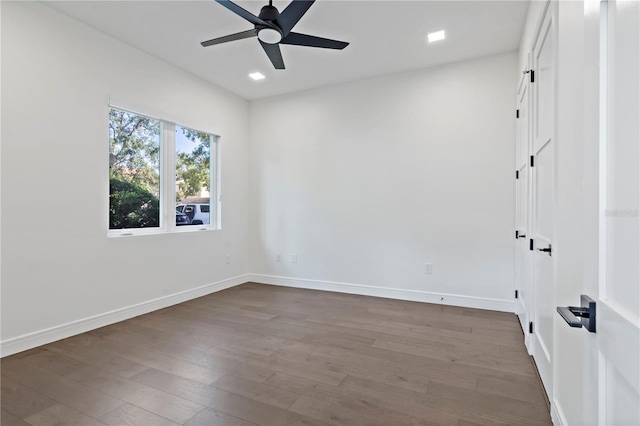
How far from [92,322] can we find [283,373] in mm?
2153

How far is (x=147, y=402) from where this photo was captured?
1906 mm

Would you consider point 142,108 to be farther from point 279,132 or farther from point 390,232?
point 390,232

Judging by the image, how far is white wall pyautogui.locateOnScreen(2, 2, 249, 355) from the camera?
2580 millimetres

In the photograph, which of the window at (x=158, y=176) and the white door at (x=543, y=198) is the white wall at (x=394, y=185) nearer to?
the window at (x=158, y=176)

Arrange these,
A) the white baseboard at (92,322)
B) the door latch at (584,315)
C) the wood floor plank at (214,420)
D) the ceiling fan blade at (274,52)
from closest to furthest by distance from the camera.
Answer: the door latch at (584,315) → the wood floor plank at (214,420) → the ceiling fan blade at (274,52) → the white baseboard at (92,322)

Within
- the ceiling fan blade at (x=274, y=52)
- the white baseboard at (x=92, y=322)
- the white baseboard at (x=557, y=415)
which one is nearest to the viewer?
the white baseboard at (x=557, y=415)

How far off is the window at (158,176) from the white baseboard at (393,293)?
1332 millimetres

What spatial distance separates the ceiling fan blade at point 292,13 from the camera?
1.98m

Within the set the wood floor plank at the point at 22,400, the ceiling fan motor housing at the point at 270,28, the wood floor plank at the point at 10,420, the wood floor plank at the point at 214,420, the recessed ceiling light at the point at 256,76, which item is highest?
the recessed ceiling light at the point at 256,76

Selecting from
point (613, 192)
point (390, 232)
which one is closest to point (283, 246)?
point (390, 232)

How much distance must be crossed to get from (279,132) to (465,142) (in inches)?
107

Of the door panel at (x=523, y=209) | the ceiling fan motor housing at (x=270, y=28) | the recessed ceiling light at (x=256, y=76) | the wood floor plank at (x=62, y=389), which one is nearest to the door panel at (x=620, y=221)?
the ceiling fan motor housing at (x=270, y=28)

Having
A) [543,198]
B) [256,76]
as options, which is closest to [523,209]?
[543,198]

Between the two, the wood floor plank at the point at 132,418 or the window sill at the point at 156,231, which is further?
the window sill at the point at 156,231
